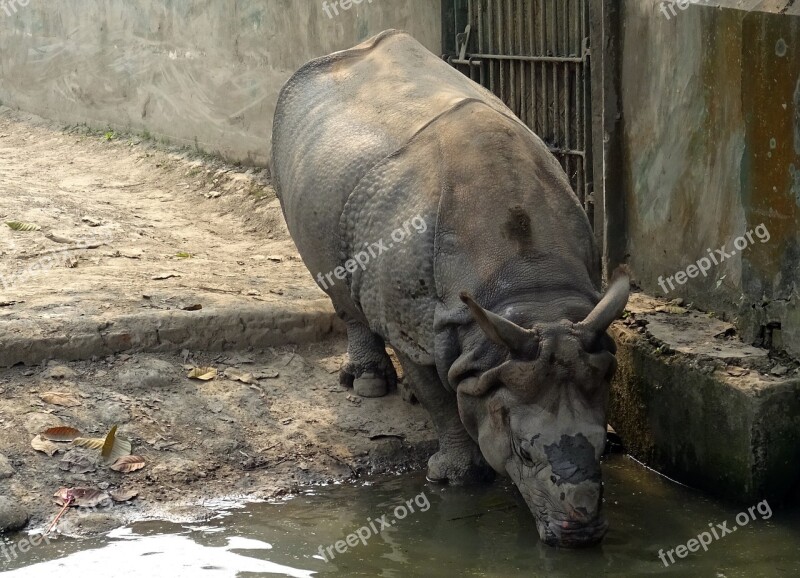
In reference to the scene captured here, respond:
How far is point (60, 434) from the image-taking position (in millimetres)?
6332

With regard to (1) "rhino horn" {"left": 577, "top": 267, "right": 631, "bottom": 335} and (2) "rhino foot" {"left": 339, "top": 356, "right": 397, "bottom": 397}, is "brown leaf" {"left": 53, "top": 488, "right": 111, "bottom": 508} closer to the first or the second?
(2) "rhino foot" {"left": 339, "top": 356, "right": 397, "bottom": 397}

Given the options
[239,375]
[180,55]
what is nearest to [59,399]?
[239,375]

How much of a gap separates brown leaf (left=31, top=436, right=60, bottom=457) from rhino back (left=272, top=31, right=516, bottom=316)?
1.67m

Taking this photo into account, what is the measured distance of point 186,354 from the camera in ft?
23.6

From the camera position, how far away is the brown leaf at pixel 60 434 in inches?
248

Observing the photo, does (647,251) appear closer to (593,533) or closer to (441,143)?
(441,143)

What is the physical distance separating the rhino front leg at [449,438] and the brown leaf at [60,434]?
1710 mm

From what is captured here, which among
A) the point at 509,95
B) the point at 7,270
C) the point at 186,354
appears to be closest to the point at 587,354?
the point at 186,354

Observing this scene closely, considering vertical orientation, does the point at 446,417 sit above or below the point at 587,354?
below

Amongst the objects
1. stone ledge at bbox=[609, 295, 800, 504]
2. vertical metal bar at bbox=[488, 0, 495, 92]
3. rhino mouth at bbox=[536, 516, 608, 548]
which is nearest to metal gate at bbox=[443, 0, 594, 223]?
vertical metal bar at bbox=[488, 0, 495, 92]

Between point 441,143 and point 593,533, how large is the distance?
77.3 inches

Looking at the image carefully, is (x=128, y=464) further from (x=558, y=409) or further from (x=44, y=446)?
(x=558, y=409)

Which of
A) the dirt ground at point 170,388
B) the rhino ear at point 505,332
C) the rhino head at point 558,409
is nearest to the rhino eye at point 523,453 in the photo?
the rhino head at point 558,409

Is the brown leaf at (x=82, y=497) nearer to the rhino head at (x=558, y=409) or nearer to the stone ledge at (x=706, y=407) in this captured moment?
the rhino head at (x=558, y=409)
